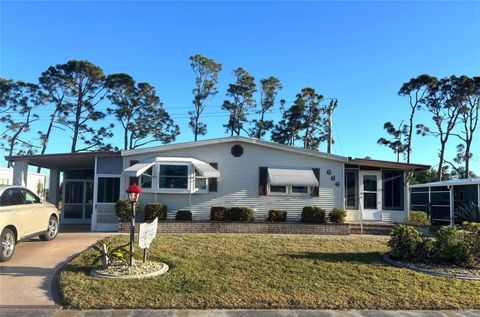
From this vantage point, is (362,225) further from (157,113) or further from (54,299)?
(157,113)

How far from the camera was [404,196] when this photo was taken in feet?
59.0

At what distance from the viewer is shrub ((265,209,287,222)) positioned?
1622cm

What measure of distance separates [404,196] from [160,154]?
10.2 metres

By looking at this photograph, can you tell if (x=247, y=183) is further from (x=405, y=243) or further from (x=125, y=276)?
(x=125, y=276)

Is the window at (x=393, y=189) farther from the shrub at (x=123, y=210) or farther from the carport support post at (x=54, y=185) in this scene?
the carport support post at (x=54, y=185)

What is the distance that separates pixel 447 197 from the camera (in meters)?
21.7

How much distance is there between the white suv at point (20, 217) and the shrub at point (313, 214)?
8.71 meters

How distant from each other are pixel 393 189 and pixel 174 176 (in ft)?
30.1

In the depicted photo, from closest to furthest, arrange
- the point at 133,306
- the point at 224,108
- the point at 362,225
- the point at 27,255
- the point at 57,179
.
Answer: the point at 133,306 < the point at 27,255 < the point at 362,225 < the point at 57,179 < the point at 224,108

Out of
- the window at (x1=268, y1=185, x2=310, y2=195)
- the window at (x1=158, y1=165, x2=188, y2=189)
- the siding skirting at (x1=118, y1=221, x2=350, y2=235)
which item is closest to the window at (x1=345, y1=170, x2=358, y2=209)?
the window at (x1=268, y1=185, x2=310, y2=195)

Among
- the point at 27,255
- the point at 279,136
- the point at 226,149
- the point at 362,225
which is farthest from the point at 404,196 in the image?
the point at 279,136

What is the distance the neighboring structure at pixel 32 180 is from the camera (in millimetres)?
24812

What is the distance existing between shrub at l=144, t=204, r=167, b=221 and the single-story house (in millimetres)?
563

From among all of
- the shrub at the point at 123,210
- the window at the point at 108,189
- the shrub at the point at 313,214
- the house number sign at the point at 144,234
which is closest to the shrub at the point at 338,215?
the shrub at the point at 313,214
